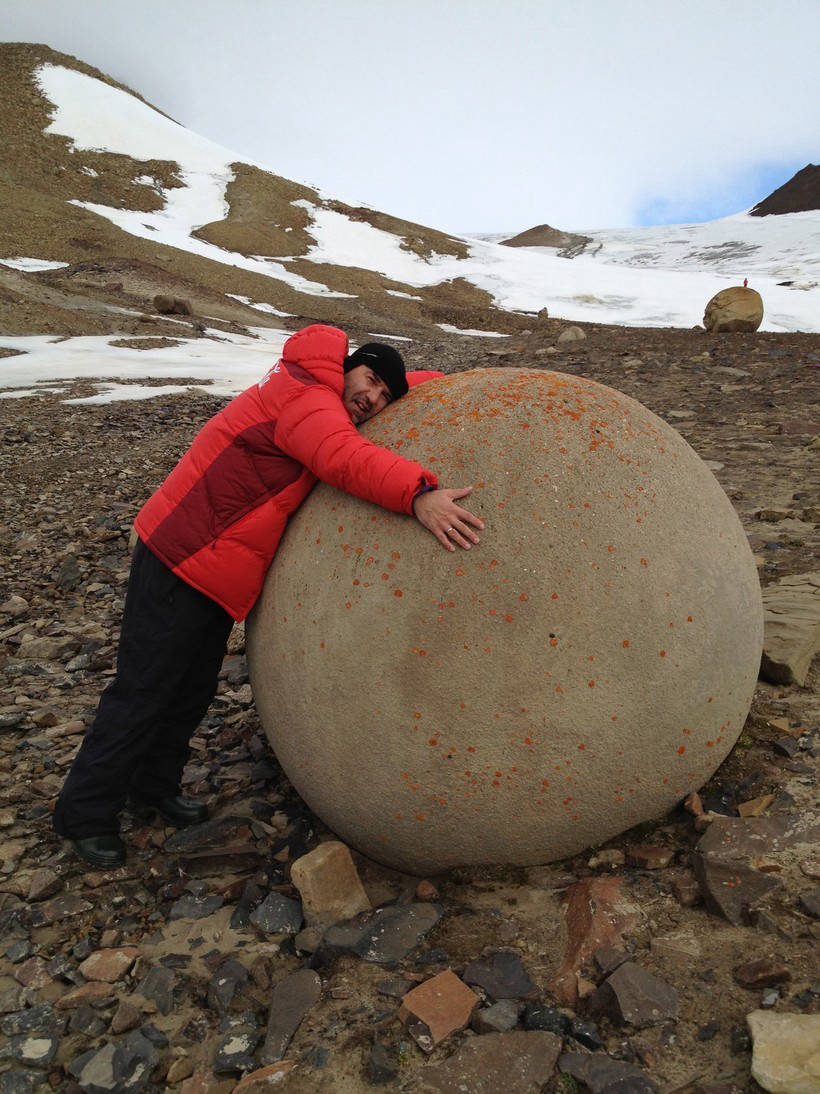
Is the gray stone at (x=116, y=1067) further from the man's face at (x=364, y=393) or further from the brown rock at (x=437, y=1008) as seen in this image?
the man's face at (x=364, y=393)

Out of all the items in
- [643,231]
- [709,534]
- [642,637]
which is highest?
[643,231]

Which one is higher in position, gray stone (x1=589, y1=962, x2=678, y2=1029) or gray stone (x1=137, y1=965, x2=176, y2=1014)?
gray stone (x1=589, y1=962, x2=678, y2=1029)

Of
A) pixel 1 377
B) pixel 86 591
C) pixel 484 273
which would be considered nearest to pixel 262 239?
pixel 484 273

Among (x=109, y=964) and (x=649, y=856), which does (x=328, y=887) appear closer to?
(x=109, y=964)

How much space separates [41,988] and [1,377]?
12.7 meters

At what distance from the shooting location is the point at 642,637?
2746 mm

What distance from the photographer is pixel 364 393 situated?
328cm

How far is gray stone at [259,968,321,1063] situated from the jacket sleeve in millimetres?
1537

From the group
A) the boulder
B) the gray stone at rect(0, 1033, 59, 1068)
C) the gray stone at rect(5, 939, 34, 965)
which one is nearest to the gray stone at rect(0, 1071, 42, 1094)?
the gray stone at rect(0, 1033, 59, 1068)

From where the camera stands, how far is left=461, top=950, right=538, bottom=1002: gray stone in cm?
247

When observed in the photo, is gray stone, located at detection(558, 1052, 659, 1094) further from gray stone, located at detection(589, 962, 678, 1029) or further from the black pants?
the black pants

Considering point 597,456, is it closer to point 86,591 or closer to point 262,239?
point 86,591

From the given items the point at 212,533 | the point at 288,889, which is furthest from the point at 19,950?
the point at 212,533

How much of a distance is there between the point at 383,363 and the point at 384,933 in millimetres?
2075
